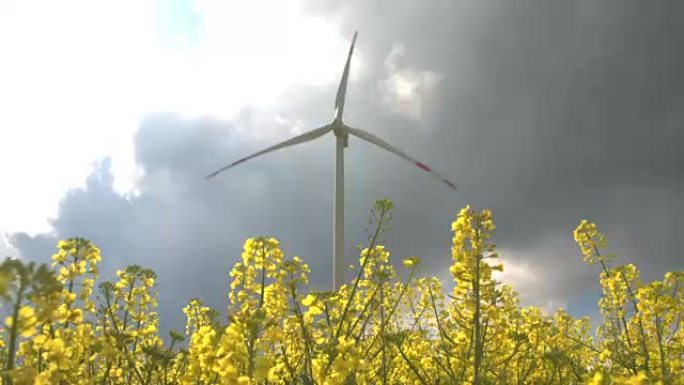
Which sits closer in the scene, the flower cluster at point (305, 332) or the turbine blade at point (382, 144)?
the flower cluster at point (305, 332)

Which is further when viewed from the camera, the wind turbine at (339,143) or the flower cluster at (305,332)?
the wind turbine at (339,143)

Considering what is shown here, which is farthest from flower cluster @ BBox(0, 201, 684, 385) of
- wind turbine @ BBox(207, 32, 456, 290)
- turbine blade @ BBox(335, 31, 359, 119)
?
turbine blade @ BBox(335, 31, 359, 119)

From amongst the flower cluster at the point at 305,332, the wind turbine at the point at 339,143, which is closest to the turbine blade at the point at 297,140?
the wind turbine at the point at 339,143

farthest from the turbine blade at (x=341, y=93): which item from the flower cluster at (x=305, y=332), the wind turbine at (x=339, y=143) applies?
the flower cluster at (x=305, y=332)

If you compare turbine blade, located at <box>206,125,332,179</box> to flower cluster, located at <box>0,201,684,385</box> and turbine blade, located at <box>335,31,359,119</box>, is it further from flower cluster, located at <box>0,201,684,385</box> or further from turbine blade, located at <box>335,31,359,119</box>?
flower cluster, located at <box>0,201,684,385</box>

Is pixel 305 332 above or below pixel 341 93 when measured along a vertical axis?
below

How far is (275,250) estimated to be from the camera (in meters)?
7.86

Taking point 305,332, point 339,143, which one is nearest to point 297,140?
point 339,143

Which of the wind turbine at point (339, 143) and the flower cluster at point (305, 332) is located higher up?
the wind turbine at point (339, 143)

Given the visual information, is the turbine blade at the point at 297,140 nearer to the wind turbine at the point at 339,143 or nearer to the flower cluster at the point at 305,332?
the wind turbine at the point at 339,143

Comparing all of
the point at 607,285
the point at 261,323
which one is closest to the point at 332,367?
the point at 261,323

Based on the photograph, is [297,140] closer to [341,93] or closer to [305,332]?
[341,93]

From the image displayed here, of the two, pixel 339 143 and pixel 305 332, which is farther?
pixel 339 143

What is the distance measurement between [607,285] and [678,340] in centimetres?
193
